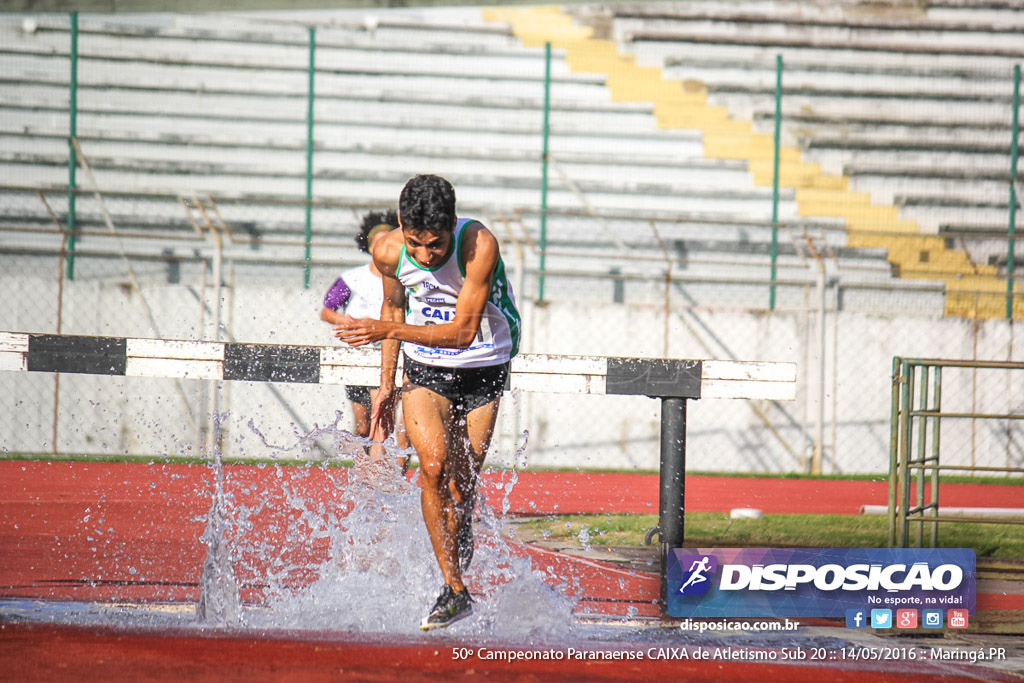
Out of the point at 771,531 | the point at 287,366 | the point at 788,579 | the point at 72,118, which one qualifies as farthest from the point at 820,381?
the point at 72,118

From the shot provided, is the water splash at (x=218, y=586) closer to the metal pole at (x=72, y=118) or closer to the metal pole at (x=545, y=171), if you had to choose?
the metal pole at (x=545, y=171)

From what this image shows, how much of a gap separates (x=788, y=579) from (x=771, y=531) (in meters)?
3.36

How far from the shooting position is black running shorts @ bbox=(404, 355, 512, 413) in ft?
14.4

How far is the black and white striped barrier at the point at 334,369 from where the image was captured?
436 cm

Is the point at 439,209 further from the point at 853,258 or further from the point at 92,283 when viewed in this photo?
the point at 853,258

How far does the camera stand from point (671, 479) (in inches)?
170

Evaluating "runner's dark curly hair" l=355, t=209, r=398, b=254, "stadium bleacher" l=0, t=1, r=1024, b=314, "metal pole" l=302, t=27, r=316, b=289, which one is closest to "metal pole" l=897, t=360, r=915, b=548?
"runner's dark curly hair" l=355, t=209, r=398, b=254

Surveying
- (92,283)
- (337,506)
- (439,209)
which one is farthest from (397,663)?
(92,283)

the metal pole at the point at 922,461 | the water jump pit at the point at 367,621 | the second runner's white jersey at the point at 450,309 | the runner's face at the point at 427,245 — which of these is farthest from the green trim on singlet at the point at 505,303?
the metal pole at the point at 922,461

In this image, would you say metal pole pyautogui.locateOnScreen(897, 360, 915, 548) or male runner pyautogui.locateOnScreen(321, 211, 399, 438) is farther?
male runner pyautogui.locateOnScreen(321, 211, 399, 438)

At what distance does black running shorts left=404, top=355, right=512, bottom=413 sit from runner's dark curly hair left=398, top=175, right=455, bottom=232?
63 cm

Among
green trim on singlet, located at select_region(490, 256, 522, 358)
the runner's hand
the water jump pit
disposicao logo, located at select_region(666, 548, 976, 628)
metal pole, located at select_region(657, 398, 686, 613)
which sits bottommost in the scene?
the water jump pit

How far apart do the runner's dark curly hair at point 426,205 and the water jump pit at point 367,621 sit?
1346mm

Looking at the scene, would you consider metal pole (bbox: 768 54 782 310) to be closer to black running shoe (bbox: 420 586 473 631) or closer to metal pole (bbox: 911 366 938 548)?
metal pole (bbox: 911 366 938 548)
